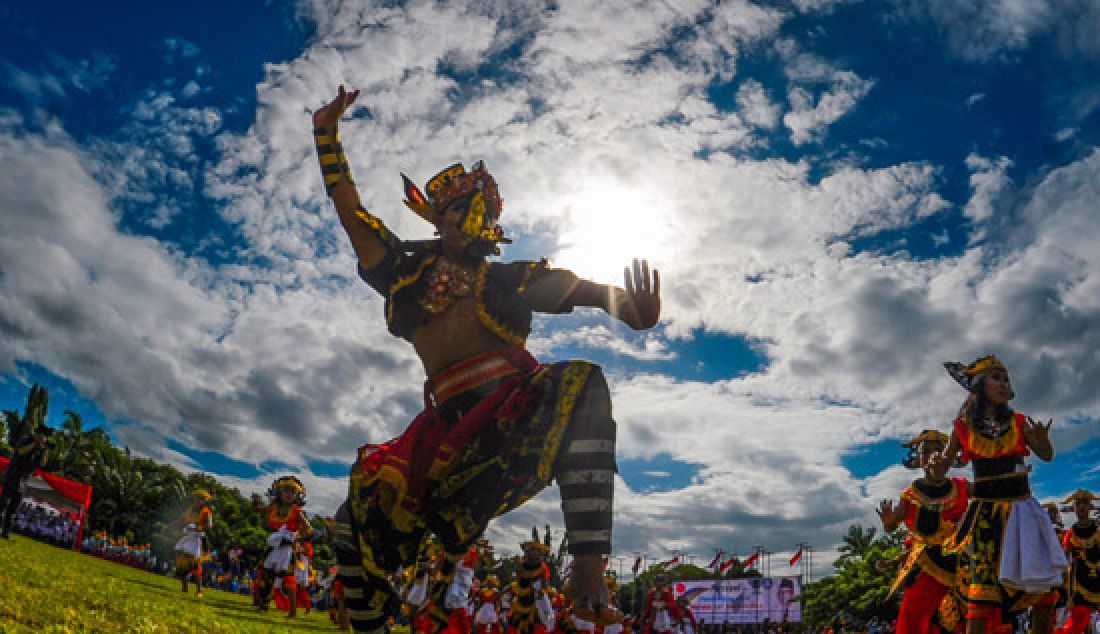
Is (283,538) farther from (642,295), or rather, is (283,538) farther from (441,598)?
(642,295)

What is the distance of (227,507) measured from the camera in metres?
63.8

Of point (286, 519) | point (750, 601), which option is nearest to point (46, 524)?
point (286, 519)

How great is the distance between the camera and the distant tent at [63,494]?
30078mm

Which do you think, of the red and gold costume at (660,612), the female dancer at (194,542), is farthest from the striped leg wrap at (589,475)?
the red and gold costume at (660,612)

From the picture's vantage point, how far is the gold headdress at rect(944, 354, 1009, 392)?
6.02m

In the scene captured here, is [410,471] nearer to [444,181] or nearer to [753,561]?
[444,181]

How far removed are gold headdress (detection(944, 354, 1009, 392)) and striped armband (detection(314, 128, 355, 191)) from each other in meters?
5.12

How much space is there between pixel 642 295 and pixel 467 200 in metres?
1.13

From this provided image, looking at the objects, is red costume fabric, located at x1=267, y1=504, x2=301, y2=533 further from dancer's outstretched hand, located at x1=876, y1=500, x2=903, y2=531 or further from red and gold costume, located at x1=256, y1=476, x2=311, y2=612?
dancer's outstretched hand, located at x1=876, y1=500, x2=903, y2=531

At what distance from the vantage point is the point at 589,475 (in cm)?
257

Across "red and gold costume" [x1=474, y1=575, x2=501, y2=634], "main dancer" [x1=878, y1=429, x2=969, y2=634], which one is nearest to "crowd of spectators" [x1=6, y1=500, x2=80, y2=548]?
"red and gold costume" [x1=474, y1=575, x2=501, y2=634]

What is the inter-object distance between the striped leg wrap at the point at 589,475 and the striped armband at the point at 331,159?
1771mm

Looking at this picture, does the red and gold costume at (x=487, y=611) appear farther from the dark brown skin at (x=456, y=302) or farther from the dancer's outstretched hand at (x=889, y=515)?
the dark brown skin at (x=456, y=302)

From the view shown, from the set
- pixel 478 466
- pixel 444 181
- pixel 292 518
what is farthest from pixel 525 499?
pixel 292 518
